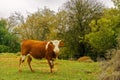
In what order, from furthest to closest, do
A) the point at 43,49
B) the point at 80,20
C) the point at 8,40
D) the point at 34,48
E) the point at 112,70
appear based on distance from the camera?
the point at 8,40 < the point at 80,20 < the point at 34,48 < the point at 43,49 < the point at 112,70

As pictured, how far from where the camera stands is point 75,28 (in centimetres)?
5691

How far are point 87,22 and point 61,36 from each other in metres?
5.14

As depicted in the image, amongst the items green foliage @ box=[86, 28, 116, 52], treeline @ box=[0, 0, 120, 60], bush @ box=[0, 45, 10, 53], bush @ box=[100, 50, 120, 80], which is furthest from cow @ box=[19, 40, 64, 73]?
bush @ box=[0, 45, 10, 53]

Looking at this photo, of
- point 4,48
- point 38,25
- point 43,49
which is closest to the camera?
point 43,49

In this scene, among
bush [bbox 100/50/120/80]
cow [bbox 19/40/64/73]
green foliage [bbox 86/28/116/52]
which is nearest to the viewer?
bush [bbox 100/50/120/80]

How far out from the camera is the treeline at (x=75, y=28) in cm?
4825

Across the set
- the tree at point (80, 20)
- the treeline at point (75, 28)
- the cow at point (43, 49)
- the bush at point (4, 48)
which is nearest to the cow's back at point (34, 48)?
the cow at point (43, 49)

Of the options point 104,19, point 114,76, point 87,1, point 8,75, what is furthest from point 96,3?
point 114,76

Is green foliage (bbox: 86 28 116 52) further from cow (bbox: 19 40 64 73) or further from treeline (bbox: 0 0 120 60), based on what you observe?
cow (bbox: 19 40 64 73)

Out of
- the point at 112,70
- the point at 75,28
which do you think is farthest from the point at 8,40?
the point at 112,70

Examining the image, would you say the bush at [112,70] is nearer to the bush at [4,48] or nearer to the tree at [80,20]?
the tree at [80,20]

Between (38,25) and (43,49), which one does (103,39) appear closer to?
(38,25)

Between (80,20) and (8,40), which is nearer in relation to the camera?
(80,20)

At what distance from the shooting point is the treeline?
158 ft
